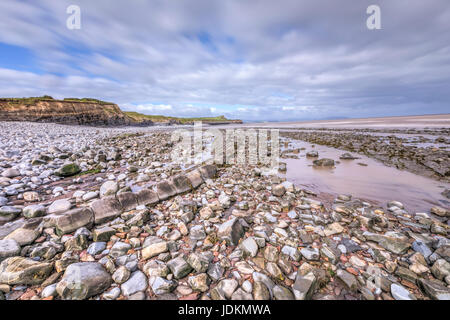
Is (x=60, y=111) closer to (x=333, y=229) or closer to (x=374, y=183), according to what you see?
(x=333, y=229)

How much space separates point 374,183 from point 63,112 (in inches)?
2145

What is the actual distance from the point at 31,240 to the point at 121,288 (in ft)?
6.91

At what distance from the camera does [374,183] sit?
19.4 ft

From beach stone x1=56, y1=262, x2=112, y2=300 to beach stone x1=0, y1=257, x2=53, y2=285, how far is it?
39cm

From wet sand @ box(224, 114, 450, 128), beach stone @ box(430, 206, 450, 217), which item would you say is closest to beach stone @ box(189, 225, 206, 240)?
beach stone @ box(430, 206, 450, 217)

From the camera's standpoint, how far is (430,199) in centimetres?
466

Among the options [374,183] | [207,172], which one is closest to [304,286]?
[207,172]

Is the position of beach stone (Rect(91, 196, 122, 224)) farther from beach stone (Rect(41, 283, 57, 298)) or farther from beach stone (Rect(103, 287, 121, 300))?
beach stone (Rect(103, 287, 121, 300))
